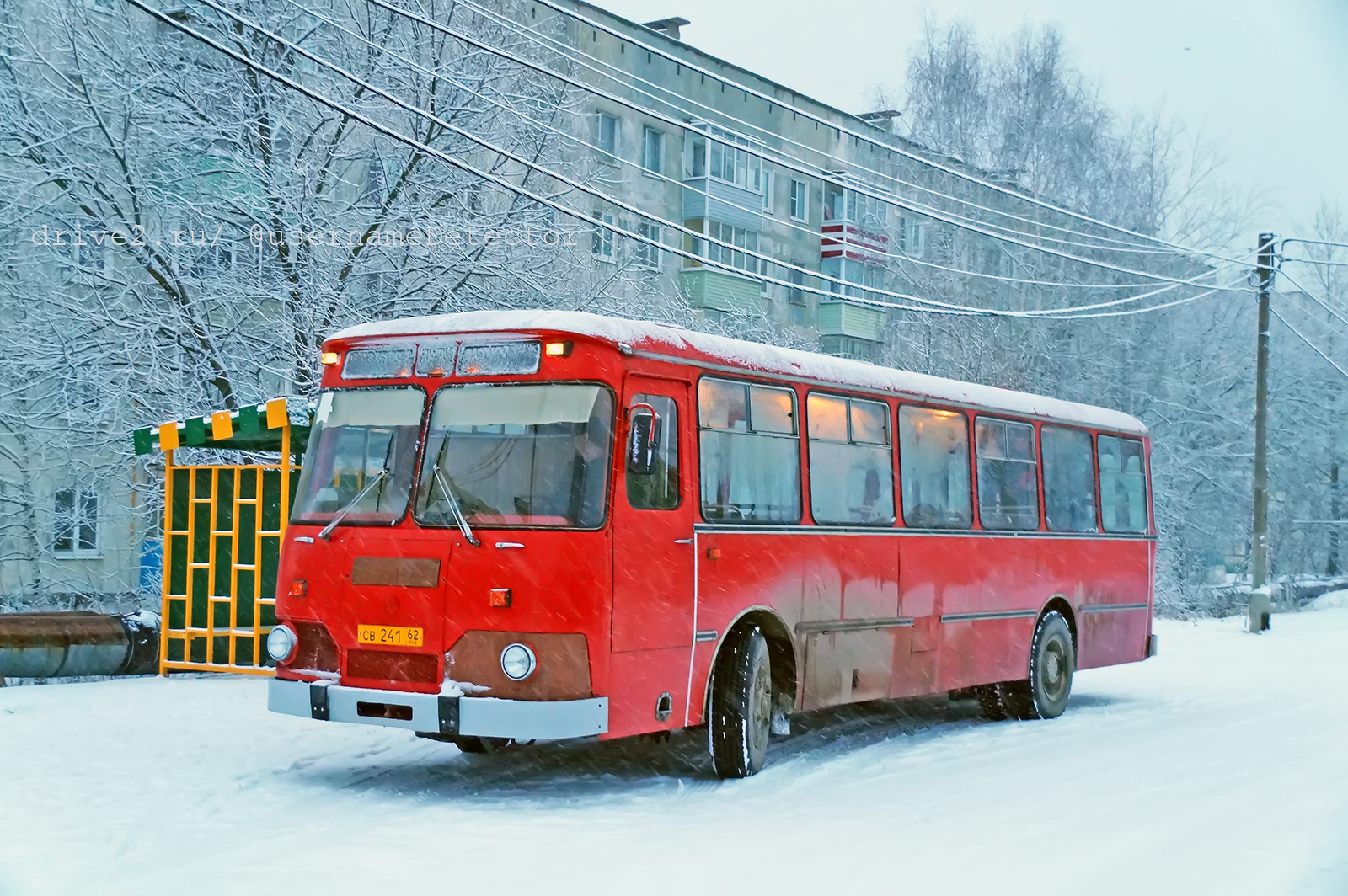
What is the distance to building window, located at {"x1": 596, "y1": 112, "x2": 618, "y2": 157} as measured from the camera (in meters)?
40.8

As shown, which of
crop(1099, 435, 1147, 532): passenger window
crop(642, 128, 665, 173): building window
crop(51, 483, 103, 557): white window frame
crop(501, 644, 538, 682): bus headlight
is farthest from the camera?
crop(642, 128, 665, 173): building window

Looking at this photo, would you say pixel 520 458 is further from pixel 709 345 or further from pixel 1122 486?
pixel 1122 486

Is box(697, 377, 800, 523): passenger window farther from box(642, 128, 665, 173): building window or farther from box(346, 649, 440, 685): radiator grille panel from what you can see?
box(642, 128, 665, 173): building window

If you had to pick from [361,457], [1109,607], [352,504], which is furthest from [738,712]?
[1109,607]

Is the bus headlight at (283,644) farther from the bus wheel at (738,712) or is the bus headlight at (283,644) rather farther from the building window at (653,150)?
the building window at (653,150)

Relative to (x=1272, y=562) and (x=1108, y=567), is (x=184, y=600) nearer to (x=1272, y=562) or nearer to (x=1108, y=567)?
(x=1108, y=567)

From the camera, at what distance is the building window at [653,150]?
142ft

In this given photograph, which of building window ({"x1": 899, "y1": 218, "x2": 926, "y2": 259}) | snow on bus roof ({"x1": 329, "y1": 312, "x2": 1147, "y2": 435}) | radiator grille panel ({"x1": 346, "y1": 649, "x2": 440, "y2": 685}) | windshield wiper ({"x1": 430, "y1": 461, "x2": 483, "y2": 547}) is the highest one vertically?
building window ({"x1": 899, "y1": 218, "x2": 926, "y2": 259})

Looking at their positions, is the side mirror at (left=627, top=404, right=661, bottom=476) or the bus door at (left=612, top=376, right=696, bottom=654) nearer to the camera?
the bus door at (left=612, top=376, right=696, bottom=654)

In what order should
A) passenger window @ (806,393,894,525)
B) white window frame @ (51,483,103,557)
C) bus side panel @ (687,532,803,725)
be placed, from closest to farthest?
bus side panel @ (687,532,803,725) → passenger window @ (806,393,894,525) → white window frame @ (51,483,103,557)

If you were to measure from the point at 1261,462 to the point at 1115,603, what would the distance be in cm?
1537

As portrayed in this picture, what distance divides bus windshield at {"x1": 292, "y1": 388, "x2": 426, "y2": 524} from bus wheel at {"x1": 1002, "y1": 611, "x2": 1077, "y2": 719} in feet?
24.3

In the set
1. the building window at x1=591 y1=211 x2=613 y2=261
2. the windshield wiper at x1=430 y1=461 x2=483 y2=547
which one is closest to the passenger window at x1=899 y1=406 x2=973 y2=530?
the windshield wiper at x1=430 y1=461 x2=483 y2=547

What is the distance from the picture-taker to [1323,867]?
7.89m
